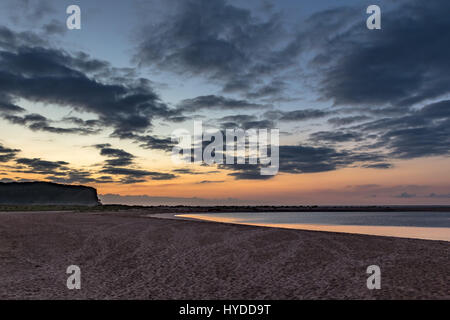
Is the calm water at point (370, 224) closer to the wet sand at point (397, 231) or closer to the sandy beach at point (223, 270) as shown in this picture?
the wet sand at point (397, 231)

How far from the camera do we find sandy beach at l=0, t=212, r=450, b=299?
12.9m

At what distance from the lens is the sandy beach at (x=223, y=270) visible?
42.3ft

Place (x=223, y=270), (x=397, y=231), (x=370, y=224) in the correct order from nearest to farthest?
(x=223, y=270), (x=397, y=231), (x=370, y=224)

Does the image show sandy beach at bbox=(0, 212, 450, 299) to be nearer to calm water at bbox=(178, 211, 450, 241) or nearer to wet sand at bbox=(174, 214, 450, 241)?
wet sand at bbox=(174, 214, 450, 241)

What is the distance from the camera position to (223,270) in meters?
17.0

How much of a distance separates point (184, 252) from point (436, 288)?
544 inches

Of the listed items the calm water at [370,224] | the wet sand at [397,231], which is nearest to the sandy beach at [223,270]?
the wet sand at [397,231]

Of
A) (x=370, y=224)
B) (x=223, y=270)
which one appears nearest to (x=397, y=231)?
(x=370, y=224)

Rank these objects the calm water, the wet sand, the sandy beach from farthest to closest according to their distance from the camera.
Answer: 1. the calm water
2. the wet sand
3. the sandy beach

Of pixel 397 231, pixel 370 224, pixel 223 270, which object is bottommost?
pixel 370 224

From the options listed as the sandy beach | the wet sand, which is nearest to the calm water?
the wet sand

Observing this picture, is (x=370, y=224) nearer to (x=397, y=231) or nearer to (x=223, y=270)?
(x=397, y=231)
